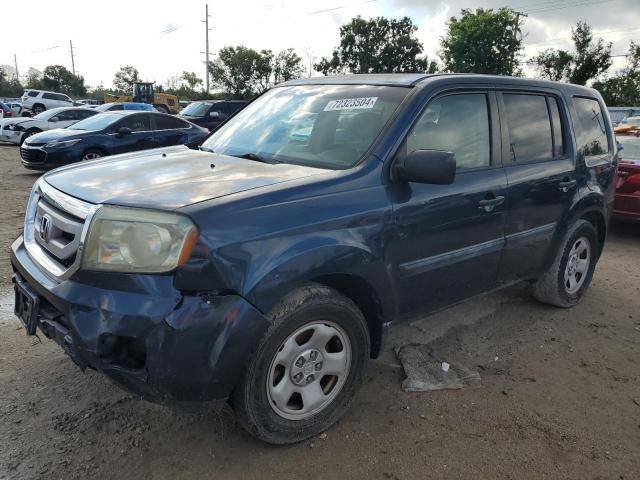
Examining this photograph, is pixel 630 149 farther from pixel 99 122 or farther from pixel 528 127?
pixel 99 122

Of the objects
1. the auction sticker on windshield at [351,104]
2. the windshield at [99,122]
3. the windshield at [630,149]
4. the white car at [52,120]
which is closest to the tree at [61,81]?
the white car at [52,120]

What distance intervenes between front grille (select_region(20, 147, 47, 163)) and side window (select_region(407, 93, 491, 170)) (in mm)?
9155

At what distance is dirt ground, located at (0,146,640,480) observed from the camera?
246 centimetres

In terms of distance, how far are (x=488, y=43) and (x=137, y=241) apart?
4246cm

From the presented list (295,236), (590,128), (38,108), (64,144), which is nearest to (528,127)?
(590,128)

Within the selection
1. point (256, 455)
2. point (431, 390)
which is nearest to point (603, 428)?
point (431, 390)

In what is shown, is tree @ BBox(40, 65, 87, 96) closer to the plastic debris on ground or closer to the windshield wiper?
the windshield wiper

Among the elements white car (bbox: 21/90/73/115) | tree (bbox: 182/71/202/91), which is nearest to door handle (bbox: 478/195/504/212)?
white car (bbox: 21/90/73/115)

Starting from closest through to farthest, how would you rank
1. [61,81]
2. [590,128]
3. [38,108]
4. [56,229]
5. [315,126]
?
[56,229]
[315,126]
[590,128]
[38,108]
[61,81]

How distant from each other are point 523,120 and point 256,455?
9.32 ft

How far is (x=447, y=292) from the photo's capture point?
3.23 metres

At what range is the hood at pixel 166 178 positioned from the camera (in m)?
2.32

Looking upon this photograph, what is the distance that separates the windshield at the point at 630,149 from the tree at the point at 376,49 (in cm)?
4258

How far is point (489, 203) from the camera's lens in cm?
327
